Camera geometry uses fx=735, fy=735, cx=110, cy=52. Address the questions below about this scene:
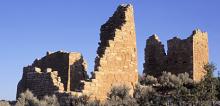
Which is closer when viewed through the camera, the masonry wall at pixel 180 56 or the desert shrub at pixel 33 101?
the desert shrub at pixel 33 101

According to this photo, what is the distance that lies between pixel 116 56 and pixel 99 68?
152cm

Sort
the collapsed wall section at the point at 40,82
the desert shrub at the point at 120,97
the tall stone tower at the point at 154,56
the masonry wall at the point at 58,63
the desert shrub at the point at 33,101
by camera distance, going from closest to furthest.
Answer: the desert shrub at the point at 120,97, the desert shrub at the point at 33,101, the collapsed wall section at the point at 40,82, the masonry wall at the point at 58,63, the tall stone tower at the point at 154,56

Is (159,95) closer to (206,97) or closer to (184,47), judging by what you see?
(206,97)

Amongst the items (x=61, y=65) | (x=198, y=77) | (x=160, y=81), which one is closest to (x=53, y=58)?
(x=61, y=65)

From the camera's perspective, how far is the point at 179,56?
4594 cm

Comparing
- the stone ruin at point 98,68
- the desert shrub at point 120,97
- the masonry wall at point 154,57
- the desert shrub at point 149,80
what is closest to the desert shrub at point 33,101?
the stone ruin at point 98,68

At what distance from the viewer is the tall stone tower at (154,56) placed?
1859 inches

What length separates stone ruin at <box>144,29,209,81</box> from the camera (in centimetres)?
4519

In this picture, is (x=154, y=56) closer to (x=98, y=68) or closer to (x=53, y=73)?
(x=53, y=73)

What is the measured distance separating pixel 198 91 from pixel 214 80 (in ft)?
4.37

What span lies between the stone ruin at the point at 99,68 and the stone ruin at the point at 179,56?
7.57 metres

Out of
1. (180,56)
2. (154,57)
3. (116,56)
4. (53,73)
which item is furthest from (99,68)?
(154,57)

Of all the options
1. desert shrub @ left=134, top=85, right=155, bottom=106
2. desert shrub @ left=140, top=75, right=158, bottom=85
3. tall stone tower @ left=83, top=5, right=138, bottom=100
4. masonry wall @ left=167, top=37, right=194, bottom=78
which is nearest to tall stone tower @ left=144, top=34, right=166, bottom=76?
masonry wall @ left=167, top=37, right=194, bottom=78

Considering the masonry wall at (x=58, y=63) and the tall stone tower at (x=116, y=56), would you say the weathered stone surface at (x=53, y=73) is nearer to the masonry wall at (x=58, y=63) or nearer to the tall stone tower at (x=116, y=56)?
the masonry wall at (x=58, y=63)
